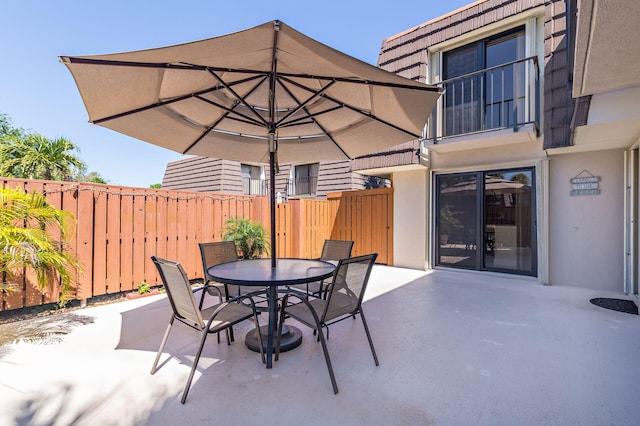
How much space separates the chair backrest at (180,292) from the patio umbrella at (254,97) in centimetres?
107

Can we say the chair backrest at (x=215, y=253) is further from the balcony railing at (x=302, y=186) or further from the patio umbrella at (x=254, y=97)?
the balcony railing at (x=302, y=186)

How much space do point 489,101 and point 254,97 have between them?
5233 mm

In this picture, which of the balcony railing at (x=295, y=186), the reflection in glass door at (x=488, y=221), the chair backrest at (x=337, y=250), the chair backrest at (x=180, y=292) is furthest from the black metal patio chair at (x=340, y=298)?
the balcony railing at (x=295, y=186)

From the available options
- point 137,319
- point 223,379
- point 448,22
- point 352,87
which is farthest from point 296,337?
point 448,22

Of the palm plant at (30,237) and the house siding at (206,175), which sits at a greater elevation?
the house siding at (206,175)

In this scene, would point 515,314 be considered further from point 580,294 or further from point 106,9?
point 106,9

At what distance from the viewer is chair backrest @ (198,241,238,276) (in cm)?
376

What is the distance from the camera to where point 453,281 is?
591 centimetres

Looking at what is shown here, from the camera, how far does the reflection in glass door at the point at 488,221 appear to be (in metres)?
5.98

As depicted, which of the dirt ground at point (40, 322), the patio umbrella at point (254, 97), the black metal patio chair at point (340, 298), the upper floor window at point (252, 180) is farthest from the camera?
the upper floor window at point (252, 180)

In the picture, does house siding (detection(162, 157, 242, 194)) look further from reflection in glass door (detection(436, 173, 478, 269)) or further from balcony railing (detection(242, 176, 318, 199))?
reflection in glass door (detection(436, 173, 478, 269))

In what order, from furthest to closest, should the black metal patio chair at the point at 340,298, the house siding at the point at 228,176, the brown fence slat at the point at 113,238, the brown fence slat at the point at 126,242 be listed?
the house siding at the point at 228,176 → the brown fence slat at the point at 126,242 → the brown fence slat at the point at 113,238 → the black metal patio chair at the point at 340,298

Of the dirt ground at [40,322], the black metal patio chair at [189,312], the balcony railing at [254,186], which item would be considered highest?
the balcony railing at [254,186]

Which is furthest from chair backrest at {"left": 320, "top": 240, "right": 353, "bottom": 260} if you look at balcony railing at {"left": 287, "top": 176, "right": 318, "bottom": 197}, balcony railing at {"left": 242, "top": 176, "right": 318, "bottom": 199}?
balcony railing at {"left": 287, "top": 176, "right": 318, "bottom": 197}
